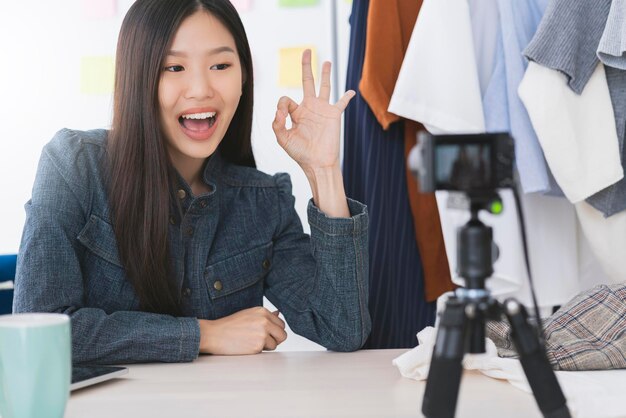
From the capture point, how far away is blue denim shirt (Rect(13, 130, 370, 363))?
3.73 feet

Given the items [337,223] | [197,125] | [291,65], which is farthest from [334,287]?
[291,65]

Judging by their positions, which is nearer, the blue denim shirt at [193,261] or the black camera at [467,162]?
the black camera at [467,162]

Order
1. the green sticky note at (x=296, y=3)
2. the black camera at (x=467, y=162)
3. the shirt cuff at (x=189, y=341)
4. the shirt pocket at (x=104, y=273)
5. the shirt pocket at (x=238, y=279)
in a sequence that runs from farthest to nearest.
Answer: the green sticky note at (x=296, y=3)
the shirt pocket at (x=238, y=279)
the shirt pocket at (x=104, y=273)
the shirt cuff at (x=189, y=341)
the black camera at (x=467, y=162)

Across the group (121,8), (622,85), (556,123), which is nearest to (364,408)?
(556,123)

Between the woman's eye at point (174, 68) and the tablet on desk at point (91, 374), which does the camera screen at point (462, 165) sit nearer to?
the tablet on desk at point (91, 374)

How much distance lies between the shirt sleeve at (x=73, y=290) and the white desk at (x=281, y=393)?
0.15ft

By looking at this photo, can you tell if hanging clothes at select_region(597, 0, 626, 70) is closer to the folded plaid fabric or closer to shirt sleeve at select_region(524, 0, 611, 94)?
shirt sleeve at select_region(524, 0, 611, 94)

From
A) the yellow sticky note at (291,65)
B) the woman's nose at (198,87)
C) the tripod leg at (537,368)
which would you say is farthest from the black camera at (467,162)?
the yellow sticky note at (291,65)

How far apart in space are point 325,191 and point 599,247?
0.64 metres

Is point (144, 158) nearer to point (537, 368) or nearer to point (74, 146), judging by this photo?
point (74, 146)

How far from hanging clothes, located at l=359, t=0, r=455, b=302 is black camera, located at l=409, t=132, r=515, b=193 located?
114 cm

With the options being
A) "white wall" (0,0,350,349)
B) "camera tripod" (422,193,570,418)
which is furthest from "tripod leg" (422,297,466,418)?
"white wall" (0,0,350,349)

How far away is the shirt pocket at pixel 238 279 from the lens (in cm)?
136

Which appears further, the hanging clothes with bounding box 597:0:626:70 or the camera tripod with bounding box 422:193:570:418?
the hanging clothes with bounding box 597:0:626:70
